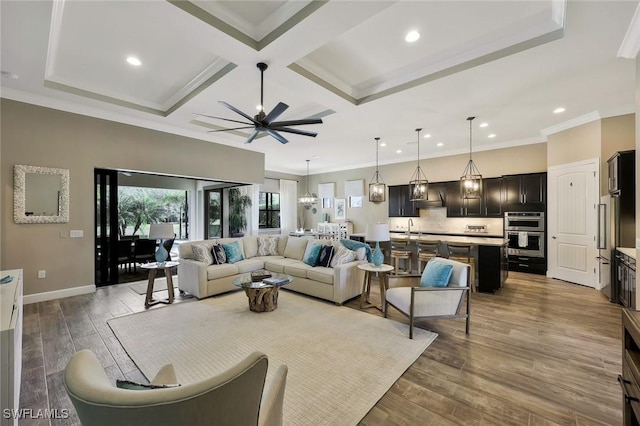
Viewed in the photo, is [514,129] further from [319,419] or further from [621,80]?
[319,419]

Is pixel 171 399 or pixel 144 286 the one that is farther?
pixel 144 286

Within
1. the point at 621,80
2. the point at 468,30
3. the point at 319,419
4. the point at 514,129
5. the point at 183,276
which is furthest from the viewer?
the point at 514,129

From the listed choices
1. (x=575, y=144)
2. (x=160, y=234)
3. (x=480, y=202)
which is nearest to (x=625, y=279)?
(x=575, y=144)

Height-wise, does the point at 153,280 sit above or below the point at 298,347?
above

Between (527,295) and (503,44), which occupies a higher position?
(503,44)

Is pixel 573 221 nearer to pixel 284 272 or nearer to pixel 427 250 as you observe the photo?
pixel 427 250

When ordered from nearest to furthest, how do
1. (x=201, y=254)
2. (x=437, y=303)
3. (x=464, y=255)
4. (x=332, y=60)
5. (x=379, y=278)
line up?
1. (x=437, y=303)
2. (x=332, y=60)
3. (x=379, y=278)
4. (x=201, y=254)
5. (x=464, y=255)

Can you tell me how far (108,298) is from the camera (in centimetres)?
440

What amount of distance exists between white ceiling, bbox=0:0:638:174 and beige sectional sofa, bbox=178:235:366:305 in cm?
264

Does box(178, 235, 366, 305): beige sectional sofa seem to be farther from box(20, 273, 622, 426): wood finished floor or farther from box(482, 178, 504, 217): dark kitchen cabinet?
box(482, 178, 504, 217): dark kitchen cabinet

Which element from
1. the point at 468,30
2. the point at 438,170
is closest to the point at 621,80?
the point at 468,30

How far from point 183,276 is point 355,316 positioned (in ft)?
10.2

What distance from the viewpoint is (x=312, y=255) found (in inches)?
190

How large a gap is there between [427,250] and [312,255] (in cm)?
227
